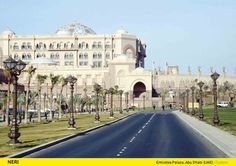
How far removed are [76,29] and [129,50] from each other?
29.4 meters

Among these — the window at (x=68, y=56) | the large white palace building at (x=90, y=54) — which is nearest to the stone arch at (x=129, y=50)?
the large white palace building at (x=90, y=54)

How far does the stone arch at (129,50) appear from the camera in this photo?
164375mm

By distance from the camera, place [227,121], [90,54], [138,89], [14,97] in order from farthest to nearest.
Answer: [90,54], [138,89], [227,121], [14,97]

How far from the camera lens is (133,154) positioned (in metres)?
20.8

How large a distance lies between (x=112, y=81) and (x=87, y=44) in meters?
24.3

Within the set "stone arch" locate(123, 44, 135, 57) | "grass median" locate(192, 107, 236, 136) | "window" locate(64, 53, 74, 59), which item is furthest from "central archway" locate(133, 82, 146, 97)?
"grass median" locate(192, 107, 236, 136)

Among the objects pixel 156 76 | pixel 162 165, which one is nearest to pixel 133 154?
pixel 162 165

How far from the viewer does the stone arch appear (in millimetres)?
164375

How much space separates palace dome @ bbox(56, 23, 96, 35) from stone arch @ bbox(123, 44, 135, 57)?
24092mm

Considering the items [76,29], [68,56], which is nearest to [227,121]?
[68,56]

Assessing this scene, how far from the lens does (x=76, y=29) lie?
186 meters

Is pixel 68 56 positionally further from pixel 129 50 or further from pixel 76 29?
pixel 129 50

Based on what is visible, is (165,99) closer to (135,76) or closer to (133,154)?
Result: (135,76)

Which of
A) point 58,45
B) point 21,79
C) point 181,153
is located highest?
point 58,45
